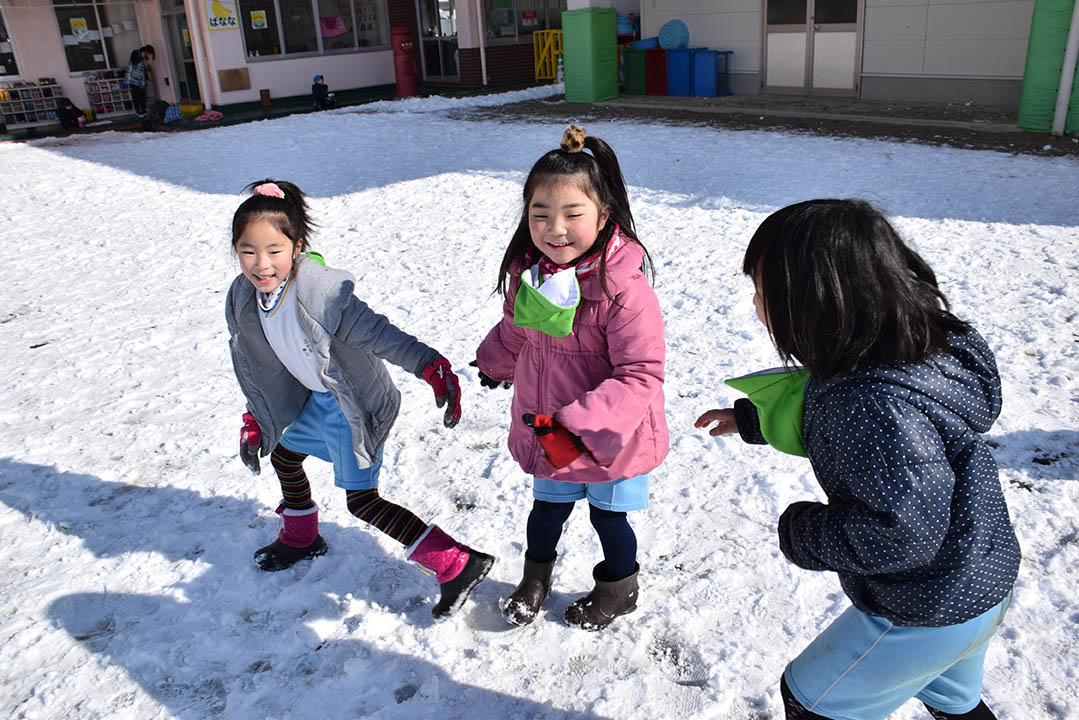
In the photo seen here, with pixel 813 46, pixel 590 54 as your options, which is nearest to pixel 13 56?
pixel 590 54

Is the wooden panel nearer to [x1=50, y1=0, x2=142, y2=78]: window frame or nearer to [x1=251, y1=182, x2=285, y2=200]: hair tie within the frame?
[x1=50, y1=0, x2=142, y2=78]: window frame

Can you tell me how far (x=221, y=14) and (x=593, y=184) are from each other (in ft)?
53.0

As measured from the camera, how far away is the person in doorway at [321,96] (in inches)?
619

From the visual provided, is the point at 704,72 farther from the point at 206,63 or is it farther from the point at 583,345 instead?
the point at 583,345

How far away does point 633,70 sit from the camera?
14.3 m

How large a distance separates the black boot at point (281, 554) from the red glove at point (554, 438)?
51.4 inches

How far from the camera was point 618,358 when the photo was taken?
1997 mm

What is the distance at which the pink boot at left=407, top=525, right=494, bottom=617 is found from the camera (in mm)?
2420

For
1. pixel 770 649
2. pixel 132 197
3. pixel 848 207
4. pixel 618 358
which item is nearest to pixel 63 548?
pixel 618 358

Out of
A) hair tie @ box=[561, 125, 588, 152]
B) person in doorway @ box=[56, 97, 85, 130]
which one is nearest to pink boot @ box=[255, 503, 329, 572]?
hair tie @ box=[561, 125, 588, 152]

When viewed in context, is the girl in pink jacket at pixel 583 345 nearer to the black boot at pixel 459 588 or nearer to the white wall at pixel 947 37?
the black boot at pixel 459 588

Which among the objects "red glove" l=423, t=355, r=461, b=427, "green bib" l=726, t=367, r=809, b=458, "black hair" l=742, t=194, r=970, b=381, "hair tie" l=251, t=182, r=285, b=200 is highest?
"hair tie" l=251, t=182, r=285, b=200

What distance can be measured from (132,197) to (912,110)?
980 cm

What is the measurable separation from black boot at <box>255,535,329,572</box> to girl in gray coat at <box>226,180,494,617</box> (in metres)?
0.36
